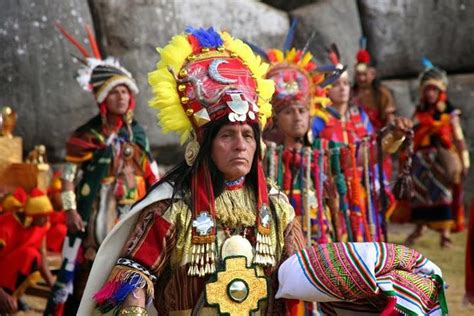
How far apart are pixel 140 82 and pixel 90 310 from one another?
25.1 feet

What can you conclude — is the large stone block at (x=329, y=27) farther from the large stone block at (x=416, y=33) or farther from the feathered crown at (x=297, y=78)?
the feathered crown at (x=297, y=78)

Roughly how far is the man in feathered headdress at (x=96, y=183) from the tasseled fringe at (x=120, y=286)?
11.8 ft

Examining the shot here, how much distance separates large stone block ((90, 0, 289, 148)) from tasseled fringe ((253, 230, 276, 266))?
743 cm

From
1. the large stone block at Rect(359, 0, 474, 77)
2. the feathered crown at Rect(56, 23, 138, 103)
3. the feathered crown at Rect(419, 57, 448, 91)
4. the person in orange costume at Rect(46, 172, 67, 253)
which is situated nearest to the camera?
the feathered crown at Rect(56, 23, 138, 103)

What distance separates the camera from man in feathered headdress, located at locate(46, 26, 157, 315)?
25.8 ft

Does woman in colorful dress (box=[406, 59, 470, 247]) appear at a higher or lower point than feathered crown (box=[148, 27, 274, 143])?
lower

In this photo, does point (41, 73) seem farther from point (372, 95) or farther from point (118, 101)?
point (372, 95)

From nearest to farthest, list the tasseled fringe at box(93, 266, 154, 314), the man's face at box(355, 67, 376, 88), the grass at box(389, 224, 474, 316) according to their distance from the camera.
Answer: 1. the tasseled fringe at box(93, 266, 154, 314)
2. the grass at box(389, 224, 474, 316)
3. the man's face at box(355, 67, 376, 88)

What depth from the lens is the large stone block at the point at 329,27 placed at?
1319 centimetres

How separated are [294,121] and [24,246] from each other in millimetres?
2570

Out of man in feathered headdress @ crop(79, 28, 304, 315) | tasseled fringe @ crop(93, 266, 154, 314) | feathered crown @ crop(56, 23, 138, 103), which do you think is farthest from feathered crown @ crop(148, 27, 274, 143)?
feathered crown @ crop(56, 23, 138, 103)

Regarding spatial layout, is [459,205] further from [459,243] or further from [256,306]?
[256,306]

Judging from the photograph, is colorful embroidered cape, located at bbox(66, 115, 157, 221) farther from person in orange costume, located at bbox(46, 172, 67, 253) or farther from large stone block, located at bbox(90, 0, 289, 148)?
large stone block, located at bbox(90, 0, 289, 148)

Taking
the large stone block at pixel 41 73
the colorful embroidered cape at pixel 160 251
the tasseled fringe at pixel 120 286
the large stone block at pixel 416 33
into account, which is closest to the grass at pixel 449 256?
the large stone block at pixel 416 33
